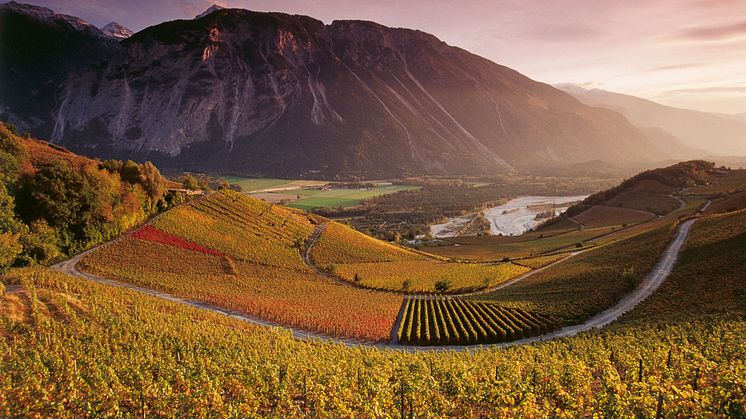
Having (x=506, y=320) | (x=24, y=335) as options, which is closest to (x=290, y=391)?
(x=24, y=335)

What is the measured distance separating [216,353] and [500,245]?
116 meters

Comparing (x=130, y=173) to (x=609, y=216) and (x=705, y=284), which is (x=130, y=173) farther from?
(x=609, y=216)

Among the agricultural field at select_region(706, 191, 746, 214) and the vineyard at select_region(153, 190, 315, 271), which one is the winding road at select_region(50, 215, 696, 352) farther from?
the agricultural field at select_region(706, 191, 746, 214)

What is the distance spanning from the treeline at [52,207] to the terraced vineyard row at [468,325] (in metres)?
50.2

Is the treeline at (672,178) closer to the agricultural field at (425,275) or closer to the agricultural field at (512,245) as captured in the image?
the agricultural field at (512,245)

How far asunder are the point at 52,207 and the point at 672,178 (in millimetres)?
202063

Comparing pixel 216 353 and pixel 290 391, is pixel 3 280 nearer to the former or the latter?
pixel 216 353

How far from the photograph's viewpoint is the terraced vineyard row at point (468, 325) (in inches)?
1720

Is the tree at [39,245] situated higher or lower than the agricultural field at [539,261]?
higher

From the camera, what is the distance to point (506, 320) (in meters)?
47.7

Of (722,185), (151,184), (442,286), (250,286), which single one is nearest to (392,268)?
(442,286)

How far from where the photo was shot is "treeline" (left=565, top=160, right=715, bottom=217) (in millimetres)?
156125

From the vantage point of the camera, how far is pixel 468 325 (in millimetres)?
47219

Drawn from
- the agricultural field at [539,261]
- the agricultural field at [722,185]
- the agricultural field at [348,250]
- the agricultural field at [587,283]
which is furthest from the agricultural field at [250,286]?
the agricultural field at [722,185]
